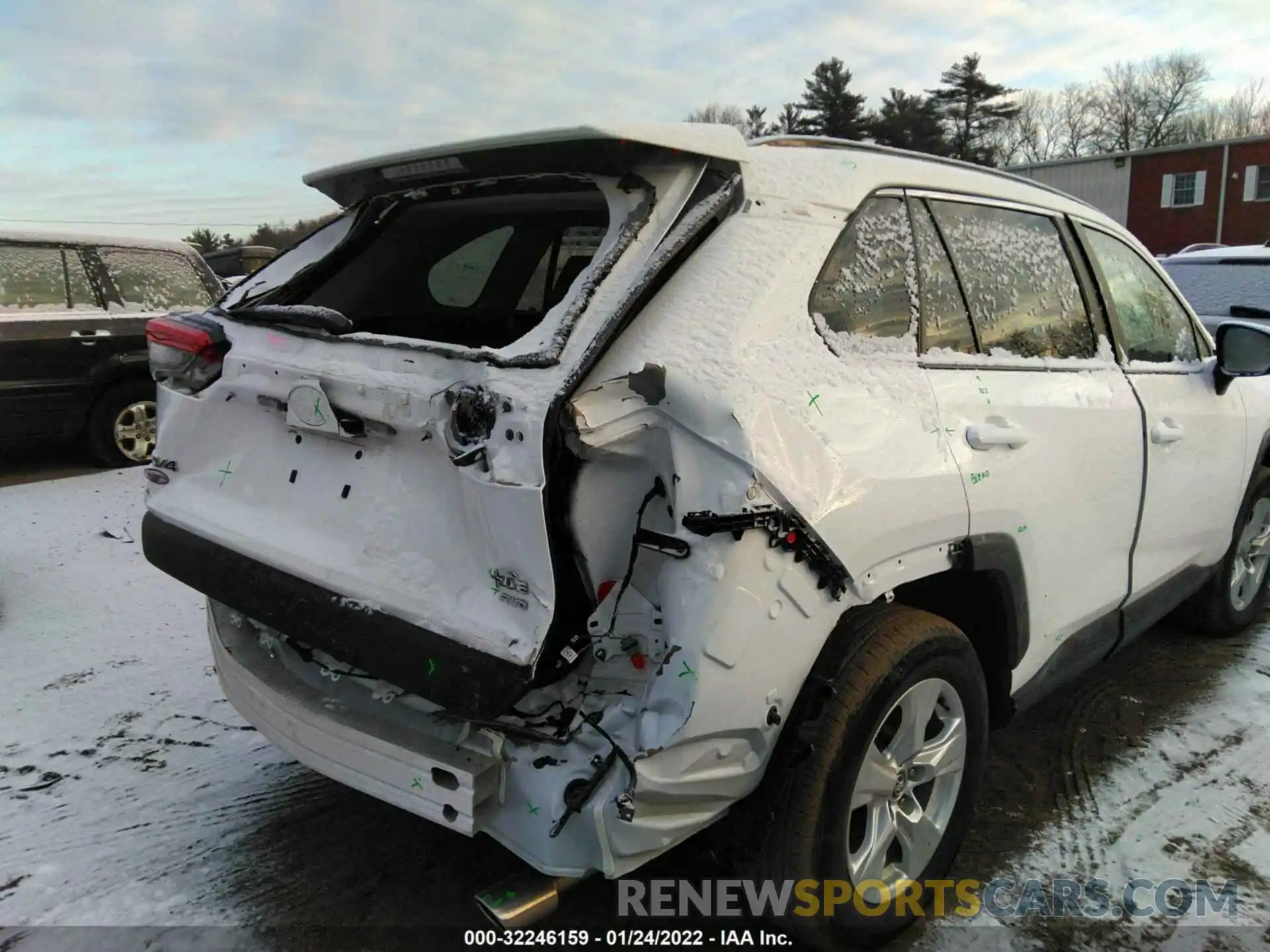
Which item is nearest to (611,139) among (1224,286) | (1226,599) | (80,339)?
(1226,599)

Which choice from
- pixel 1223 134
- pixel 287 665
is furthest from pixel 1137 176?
pixel 287 665

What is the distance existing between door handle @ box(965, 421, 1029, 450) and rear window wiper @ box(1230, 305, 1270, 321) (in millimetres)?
4496

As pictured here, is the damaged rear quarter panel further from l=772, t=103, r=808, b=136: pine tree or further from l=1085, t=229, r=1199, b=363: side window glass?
l=772, t=103, r=808, b=136: pine tree

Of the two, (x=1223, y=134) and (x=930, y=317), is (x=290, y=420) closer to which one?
(x=930, y=317)

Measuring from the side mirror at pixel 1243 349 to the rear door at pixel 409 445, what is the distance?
2446mm

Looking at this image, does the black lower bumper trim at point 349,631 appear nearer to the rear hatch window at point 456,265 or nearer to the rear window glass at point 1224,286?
the rear hatch window at point 456,265

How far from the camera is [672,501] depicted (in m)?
1.83

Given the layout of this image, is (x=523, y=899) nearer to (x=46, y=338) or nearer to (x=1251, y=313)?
(x=1251, y=313)

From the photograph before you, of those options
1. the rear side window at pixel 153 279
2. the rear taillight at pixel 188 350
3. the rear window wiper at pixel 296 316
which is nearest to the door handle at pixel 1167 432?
the rear window wiper at pixel 296 316

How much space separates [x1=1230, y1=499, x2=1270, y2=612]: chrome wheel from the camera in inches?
167

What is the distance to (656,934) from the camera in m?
2.44

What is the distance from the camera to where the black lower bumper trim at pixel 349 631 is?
188cm

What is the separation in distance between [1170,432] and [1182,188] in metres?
35.3

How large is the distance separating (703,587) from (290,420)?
1.23 m
